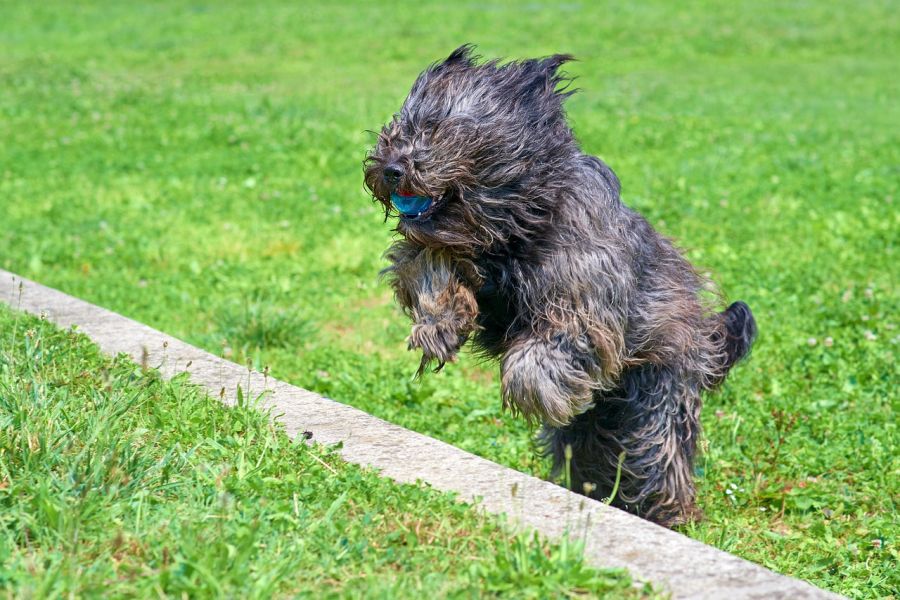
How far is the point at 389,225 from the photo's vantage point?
9523 millimetres

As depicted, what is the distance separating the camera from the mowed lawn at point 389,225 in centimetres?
561

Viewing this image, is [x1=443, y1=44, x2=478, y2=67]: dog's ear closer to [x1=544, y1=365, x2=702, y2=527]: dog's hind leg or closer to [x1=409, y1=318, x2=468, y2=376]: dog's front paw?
[x1=409, y1=318, x2=468, y2=376]: dog's front paw

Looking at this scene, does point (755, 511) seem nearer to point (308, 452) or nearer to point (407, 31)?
point (308, 452)

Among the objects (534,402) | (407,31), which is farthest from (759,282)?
(407,31)

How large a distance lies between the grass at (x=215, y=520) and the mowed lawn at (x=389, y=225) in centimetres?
181

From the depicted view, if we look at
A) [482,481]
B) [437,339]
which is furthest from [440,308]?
[482,481]

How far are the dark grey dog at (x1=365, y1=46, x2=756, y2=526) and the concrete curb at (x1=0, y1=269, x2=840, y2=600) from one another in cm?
38

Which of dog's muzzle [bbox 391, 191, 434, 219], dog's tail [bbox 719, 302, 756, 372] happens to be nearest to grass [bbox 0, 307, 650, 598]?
dog's muzzle [bbox 391, 191, 434, 219]

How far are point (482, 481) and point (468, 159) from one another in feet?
3.62

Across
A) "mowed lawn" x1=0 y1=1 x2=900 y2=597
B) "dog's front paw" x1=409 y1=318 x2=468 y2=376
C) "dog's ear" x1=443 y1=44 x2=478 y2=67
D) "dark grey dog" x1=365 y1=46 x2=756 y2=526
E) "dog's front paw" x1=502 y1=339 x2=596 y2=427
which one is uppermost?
"dog's ear" x1=443 y1=44 x2=478 y2=67

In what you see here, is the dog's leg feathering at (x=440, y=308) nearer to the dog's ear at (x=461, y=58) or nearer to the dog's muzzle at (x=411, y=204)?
the dog's muzzle at (x=411, y=204)

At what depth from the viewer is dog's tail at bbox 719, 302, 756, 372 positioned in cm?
507

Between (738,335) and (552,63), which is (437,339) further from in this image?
(738,335)

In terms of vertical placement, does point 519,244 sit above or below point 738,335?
above
